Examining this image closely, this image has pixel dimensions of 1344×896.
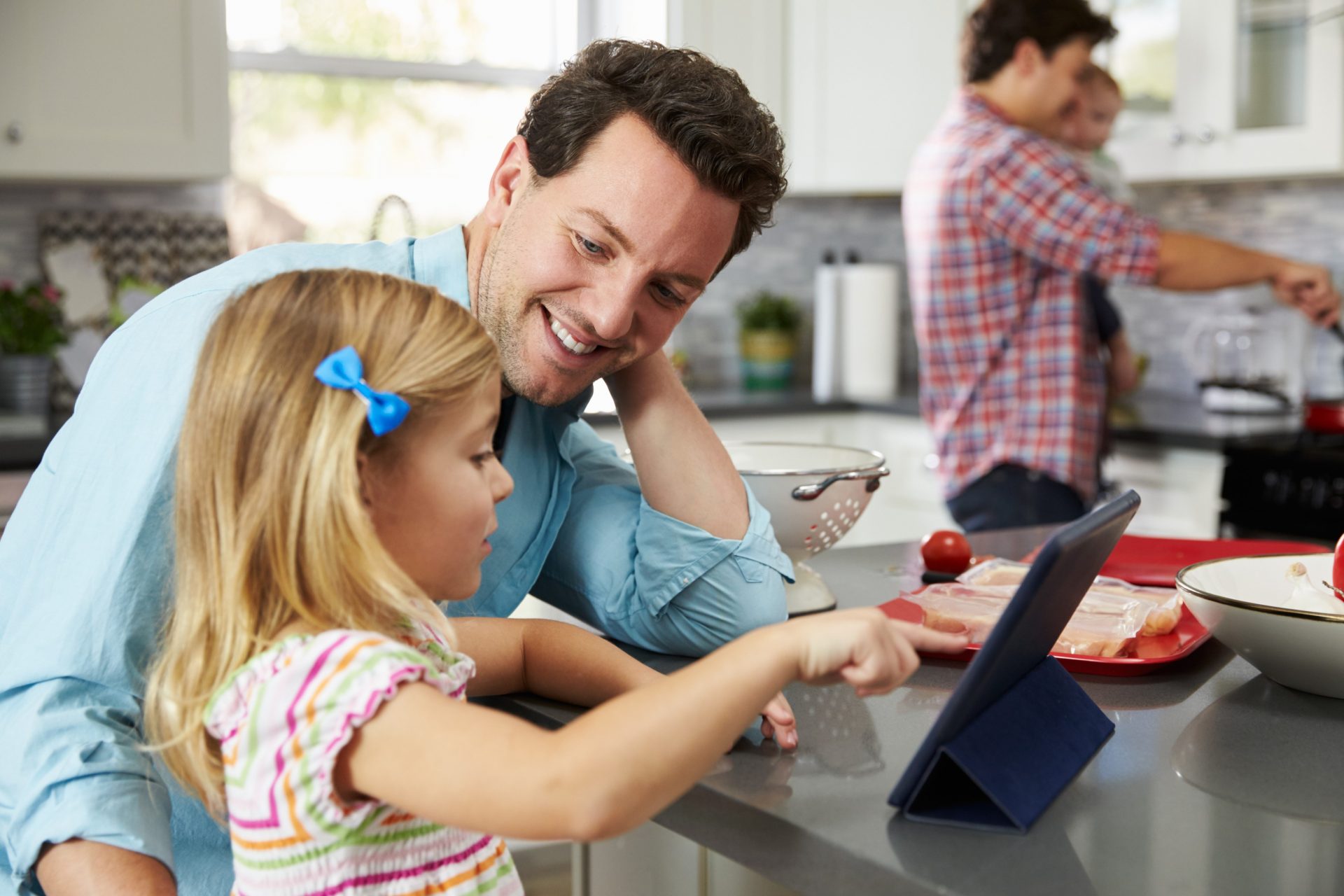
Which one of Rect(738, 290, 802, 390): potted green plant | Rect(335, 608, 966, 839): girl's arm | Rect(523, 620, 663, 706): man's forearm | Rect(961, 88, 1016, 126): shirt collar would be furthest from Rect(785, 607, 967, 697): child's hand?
Rect(738, 290, 802, 390): potted green plant

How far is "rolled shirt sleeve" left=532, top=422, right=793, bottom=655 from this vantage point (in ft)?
4.26

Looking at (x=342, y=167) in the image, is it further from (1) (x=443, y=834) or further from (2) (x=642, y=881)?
(1) (x=443, y=834)

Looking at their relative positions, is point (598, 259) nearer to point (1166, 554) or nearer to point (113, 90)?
point (1166, 554)

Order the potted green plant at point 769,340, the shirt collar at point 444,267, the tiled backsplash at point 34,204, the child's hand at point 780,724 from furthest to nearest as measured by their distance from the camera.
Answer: the potted green plant at point 769,340 < the tiled backsplash at point 34,204 < the shirt collar at point 444,267 < the child's hand at point 780,724

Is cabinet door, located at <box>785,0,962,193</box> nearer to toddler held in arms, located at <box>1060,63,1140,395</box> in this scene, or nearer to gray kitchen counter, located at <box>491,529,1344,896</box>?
toddler held in arms, located at <box>1060,63,1140,395</box>

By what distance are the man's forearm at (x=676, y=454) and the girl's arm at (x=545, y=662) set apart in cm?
22

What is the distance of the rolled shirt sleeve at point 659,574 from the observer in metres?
1.30

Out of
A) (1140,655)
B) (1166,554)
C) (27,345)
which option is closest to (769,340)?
(27,345)

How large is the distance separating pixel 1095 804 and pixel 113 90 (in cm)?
303

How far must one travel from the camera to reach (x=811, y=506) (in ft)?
4.68

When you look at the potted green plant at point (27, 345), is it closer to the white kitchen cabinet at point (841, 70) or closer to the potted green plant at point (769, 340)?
the white kitchen cabinet at point (841, 70)

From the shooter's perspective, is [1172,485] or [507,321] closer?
[507,321]

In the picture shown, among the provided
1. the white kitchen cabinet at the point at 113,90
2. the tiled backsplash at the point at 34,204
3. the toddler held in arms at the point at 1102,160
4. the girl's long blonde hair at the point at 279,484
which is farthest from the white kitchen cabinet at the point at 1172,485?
the tiled backsplash at the point at 34,204

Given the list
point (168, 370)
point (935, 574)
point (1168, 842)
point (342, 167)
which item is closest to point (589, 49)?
point (168, 370)
